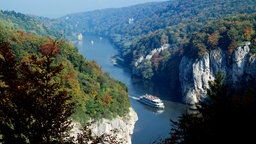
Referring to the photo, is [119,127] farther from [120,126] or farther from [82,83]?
[82,83]

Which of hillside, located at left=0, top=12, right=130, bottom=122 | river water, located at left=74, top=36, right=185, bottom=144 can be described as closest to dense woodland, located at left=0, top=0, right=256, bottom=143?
hillside, located at left=0, top=12, right=130, bottom=122

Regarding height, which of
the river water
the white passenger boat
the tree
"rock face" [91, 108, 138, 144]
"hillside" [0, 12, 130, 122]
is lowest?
the river water

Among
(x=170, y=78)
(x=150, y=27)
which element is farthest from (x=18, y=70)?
(x=150, y=27)

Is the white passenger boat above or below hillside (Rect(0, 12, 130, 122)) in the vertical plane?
below

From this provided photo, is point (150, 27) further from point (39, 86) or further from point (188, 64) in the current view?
point (39, 86)

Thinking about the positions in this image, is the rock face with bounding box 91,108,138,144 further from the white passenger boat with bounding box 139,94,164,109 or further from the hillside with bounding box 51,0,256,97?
the hillside with bounding box 51,0,256,97

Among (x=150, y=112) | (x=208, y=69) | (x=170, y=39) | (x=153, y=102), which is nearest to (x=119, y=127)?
(x=150, y=112)
